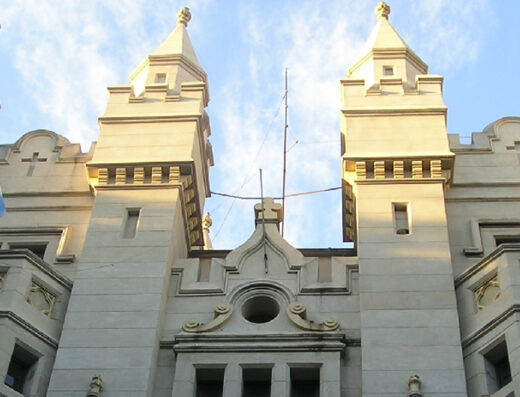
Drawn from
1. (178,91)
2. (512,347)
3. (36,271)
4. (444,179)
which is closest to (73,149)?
(178,91)

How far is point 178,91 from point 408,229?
30.0ft

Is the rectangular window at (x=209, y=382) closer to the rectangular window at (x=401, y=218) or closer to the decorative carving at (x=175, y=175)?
the rectangular window at (x=401, y=218)

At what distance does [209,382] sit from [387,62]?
1299 centimetres

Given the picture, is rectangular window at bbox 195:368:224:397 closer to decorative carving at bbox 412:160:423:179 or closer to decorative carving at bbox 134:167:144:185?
decorative carving at bbox 134:167:144:185

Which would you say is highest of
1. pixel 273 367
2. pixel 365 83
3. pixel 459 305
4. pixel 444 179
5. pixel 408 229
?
pixel 365 83

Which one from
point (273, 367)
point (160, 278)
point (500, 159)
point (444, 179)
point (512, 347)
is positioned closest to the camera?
point (512, 347)

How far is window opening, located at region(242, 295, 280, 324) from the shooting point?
26750 mm

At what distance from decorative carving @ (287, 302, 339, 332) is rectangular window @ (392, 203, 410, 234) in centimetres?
346

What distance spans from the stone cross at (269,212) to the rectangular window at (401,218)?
3.41 meters

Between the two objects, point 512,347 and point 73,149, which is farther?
point 73,149

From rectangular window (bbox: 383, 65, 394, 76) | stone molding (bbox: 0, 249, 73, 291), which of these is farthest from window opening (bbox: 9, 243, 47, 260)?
rectangular window (bbox: 383, 65, 394, 76)

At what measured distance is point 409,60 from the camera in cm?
Answer: 3347

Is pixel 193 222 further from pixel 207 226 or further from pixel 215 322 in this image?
pixel 207 226

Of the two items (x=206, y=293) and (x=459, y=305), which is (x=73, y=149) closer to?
(x=206, y=293)
